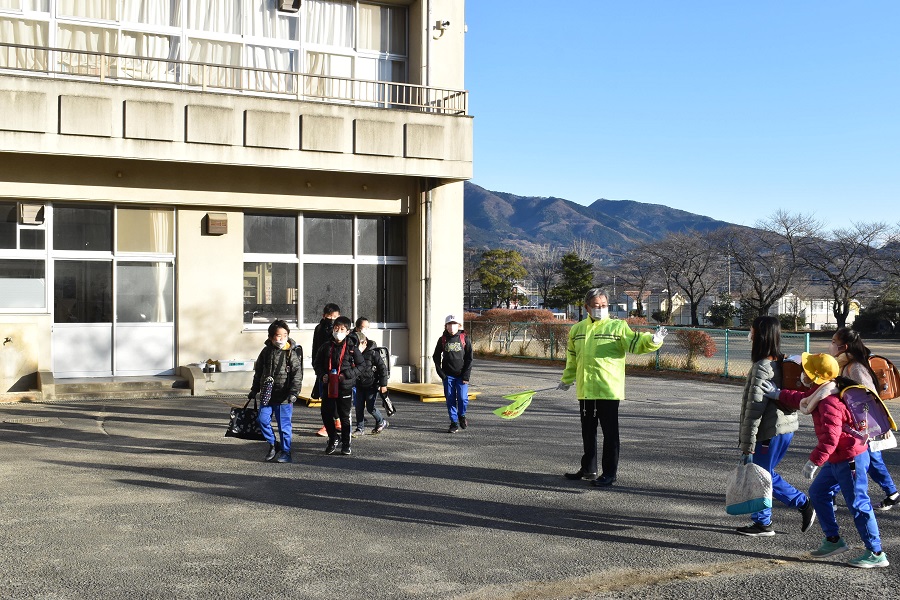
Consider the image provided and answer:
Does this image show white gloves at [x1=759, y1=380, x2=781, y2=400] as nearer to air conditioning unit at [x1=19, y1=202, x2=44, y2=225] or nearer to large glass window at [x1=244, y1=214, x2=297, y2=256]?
large glass window at [x1=244, y1=214, x2=297, y2=256]

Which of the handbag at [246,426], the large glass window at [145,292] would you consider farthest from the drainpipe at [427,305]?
the handbag at [246,426]

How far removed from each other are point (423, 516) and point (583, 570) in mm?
1926

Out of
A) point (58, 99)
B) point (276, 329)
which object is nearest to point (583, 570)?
point (276, 329)

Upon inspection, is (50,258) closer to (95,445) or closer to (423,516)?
(95,445)

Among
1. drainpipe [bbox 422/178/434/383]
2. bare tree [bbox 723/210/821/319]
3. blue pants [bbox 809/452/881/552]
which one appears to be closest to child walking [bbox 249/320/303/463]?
blue pants [bbox 809/452/881/552]

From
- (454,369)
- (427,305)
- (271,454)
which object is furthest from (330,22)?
(271,454)

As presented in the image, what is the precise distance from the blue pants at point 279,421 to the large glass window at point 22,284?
853 centimetres

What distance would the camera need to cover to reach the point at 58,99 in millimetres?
15570

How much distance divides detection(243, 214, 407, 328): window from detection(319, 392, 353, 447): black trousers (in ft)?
26.7

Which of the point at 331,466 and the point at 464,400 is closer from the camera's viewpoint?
the point at 331,466

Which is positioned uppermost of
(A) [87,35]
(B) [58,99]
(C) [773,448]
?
(A) [87,35]

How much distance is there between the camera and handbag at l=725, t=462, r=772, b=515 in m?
6.77

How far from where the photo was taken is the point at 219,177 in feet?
58.1

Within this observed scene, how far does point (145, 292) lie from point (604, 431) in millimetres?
11477
